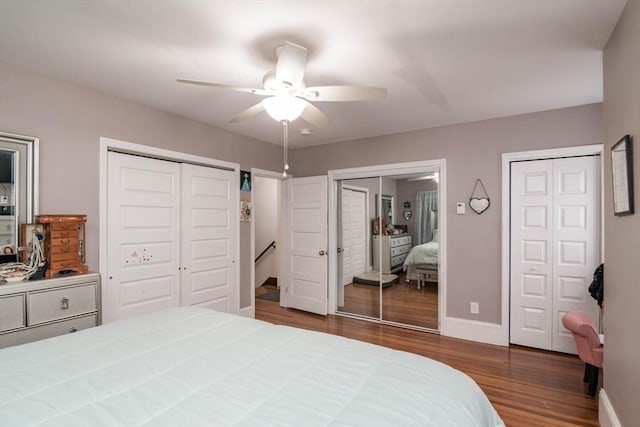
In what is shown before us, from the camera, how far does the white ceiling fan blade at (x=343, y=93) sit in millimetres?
1903

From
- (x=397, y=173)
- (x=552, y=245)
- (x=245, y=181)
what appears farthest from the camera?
(x=245, y=181)

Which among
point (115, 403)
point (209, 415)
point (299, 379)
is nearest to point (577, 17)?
Answer: point (299, 379)

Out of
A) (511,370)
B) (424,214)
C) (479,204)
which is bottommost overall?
(511,370)

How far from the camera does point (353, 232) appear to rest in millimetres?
4586

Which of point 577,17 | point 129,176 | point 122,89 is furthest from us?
point 129,176

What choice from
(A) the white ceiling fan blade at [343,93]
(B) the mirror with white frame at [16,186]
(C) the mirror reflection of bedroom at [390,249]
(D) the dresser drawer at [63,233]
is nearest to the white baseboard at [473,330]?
(C) the mirror reflection of bedroom at [390,249]

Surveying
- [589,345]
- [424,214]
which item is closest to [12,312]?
[424,214]

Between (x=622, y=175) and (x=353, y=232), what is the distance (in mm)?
3106

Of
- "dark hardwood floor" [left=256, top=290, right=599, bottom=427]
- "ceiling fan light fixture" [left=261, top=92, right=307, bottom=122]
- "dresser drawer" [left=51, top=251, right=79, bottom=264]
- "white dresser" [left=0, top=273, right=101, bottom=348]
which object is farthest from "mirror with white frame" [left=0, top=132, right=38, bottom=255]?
"dark hardwood floor" [left=256, top=290, right=599, bottom=427]

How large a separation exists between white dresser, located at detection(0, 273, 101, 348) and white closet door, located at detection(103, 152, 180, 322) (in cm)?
52

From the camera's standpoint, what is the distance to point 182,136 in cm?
352

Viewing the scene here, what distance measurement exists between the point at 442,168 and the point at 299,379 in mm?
3239

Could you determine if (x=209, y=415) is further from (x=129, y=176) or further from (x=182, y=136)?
(x=182, y=136)

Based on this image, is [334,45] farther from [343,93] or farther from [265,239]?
[265,239]
